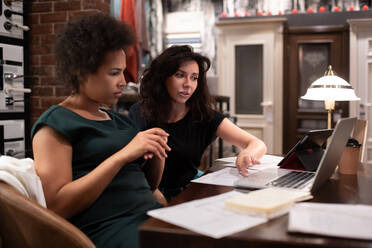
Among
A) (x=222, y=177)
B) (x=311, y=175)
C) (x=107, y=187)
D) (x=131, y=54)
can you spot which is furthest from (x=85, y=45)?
(x=131, y=54)

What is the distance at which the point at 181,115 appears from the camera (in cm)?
194

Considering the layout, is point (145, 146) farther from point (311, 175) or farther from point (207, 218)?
point (311, 175)

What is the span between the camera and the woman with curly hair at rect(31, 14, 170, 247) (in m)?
1.07

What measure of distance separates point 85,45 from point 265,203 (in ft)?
2.40

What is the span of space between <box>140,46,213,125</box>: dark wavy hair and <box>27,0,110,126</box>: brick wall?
4.39 ft

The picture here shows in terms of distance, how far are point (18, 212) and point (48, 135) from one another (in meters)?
0.25

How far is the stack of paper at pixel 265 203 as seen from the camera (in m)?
0.85

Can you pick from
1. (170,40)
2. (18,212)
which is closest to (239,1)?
(170,40)

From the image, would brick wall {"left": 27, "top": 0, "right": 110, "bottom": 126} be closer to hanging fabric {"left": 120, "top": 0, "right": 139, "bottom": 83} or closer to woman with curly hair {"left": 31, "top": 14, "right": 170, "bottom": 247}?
hanging fabric {"left": 120, "top": 0, "right": 139, "bottom": 83}

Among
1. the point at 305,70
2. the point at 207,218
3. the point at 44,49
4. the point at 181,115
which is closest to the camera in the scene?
the point at 207,218

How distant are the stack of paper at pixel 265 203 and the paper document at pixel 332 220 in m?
0.03

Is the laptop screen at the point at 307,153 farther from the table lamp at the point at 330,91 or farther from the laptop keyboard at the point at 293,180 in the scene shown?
the table lamp at the point at 330,91

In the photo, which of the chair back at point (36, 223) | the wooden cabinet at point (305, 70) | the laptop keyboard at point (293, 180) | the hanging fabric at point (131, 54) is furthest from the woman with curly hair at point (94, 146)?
the wooden cabinet at point (305, 70)

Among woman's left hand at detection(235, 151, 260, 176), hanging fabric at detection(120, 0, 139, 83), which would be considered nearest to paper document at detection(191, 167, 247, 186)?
woman's left hand at detection(235, 151, 260, 176)
